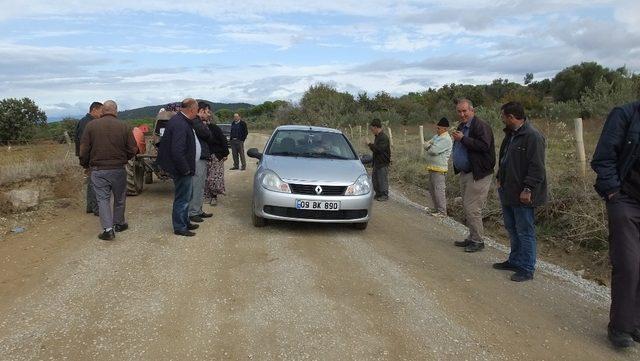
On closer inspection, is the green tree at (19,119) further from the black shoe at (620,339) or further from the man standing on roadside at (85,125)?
the black shoe at (620,339)

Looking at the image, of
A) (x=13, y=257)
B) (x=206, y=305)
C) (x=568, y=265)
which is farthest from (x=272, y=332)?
(x=568, y=265)

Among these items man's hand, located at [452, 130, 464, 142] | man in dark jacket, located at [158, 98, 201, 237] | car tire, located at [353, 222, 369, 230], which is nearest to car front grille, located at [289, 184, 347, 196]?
car tire, located at [353, 222, 369, 230]

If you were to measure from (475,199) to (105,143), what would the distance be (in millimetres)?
4768

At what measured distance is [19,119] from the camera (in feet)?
118

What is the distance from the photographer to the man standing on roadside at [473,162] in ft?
20.1

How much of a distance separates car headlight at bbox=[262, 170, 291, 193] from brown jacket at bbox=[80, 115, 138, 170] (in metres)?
1.89

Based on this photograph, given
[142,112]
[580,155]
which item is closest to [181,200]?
[580,155]

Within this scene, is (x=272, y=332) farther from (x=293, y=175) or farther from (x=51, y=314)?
(x=293, y=175)

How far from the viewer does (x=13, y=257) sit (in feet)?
19.0

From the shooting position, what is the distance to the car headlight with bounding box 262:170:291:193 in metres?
6.65

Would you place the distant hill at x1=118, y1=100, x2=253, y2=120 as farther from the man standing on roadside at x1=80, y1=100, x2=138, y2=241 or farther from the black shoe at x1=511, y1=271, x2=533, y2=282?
the black shoe at x1=511, y1=271, x2=533, y2=282

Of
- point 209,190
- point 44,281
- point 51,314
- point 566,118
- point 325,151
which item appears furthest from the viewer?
point 566,118

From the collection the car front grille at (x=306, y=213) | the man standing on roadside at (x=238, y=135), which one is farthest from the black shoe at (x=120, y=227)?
the man standing on roadside at (x=238, y=135)

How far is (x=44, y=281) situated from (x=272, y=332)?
8.55 feet
